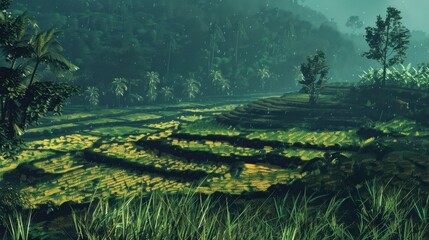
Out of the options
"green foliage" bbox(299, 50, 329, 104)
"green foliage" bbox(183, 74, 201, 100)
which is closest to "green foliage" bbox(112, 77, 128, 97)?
"green foliage" bbox(183, 74, 201, 100)

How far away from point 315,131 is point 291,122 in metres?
2.91

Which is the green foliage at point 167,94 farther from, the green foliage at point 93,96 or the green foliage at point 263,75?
the green foliage at point 263,75

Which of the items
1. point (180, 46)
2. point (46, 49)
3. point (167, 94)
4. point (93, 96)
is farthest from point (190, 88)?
point (46, 49)

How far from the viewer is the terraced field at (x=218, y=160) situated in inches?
708

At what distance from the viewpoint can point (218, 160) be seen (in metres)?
23.0

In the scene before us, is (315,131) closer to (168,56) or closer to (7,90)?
(7,90)

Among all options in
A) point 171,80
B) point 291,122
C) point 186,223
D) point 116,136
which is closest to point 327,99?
point 291,122

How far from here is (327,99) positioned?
3388 centimetres

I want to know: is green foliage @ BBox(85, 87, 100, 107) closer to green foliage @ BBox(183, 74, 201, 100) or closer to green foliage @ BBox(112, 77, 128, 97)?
green foliage @ BBox(112, 77, 128, 97)

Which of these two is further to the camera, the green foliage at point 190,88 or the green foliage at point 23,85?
the green foliage at point 190,88

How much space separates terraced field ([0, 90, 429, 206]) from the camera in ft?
59.0

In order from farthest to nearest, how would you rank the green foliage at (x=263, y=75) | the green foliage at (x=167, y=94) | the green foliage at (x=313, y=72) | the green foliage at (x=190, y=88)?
the green foliage at (x=263, y=75) < the green foliage at (x=190, y=88) < the green foliage at (x=167, y=94) < the green foliage at (x=313, y=72)

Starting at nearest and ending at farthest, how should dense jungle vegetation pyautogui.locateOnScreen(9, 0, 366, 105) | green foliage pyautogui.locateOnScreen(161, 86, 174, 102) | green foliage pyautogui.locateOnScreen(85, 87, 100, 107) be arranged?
green foliage pyautogui.locateOnScreen(85, 87, 100, 107)
dense jungle vegetation pyautogui.locateOnScreen(9, 0, 366, 105)
green foliage pyautogui.locateOnScreen(161, 86, 174, 102)

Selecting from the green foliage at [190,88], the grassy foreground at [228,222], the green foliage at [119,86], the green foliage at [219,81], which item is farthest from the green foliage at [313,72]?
the green foliage at [219,81]
